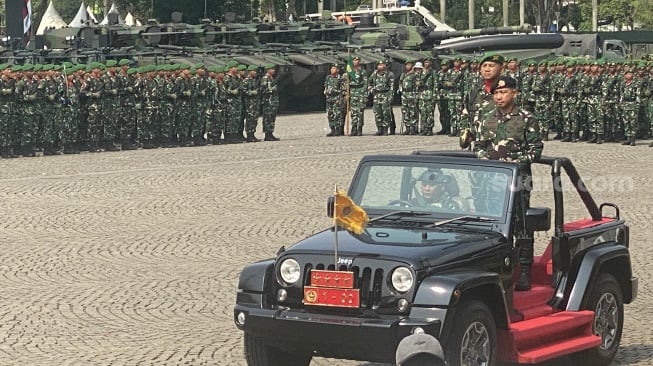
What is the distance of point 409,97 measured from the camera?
3003cm

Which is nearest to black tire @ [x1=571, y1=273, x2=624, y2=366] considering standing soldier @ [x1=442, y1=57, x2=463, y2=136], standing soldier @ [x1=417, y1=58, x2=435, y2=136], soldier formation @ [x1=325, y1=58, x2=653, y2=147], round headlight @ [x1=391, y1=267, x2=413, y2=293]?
round headlight @ [x1=391, y1=267, x2=413, y2=293]

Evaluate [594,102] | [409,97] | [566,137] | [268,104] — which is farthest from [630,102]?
[268,104]

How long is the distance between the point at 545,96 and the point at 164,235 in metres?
15.3

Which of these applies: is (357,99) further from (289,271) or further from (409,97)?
(289,271)

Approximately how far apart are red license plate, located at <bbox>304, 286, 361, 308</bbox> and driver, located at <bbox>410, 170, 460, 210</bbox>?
1226 millimetres

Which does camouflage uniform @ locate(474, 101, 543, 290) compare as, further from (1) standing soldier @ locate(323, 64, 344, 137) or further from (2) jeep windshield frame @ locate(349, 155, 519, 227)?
(1) standing soldier @ locate(323, 64, 344, 137)

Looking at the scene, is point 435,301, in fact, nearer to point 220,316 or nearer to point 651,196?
point 220,316

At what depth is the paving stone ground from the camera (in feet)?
31.2

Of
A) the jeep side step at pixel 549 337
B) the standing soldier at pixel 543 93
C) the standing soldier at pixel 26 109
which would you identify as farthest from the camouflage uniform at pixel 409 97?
the jeep side step at pixel 549 337

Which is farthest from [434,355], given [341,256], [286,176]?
[286,176]

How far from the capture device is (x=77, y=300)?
11.0m

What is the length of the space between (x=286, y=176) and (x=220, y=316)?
10705 mm

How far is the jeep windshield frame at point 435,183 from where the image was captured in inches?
330

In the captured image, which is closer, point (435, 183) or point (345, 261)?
point (345, 261)
